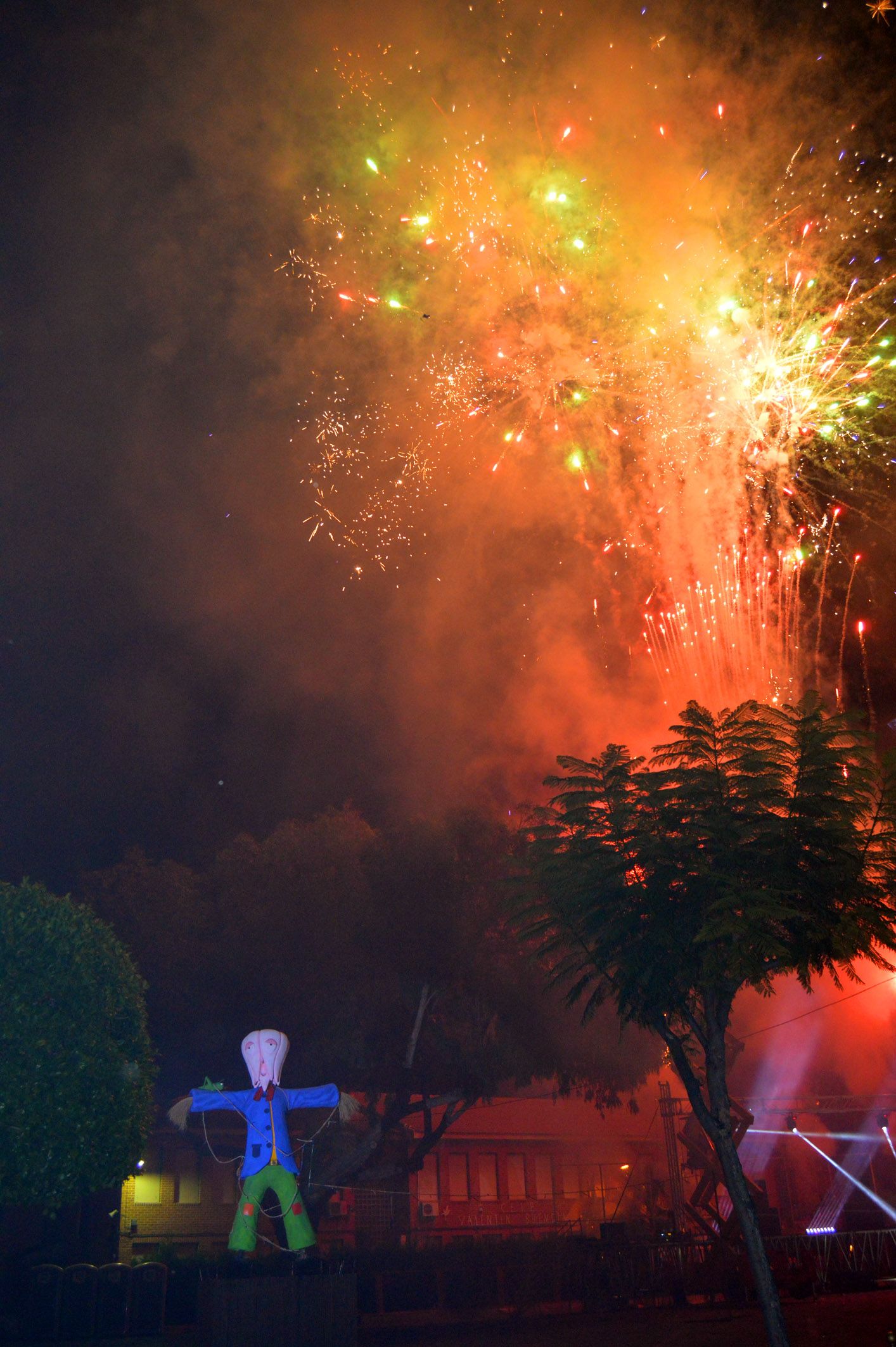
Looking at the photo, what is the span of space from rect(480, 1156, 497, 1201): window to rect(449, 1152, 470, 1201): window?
0.70 meters

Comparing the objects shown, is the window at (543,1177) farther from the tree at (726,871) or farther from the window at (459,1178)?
the tree at (726,871)

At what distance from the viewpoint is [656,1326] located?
59.5ft

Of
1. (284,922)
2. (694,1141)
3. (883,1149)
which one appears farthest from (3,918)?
(883,1149)

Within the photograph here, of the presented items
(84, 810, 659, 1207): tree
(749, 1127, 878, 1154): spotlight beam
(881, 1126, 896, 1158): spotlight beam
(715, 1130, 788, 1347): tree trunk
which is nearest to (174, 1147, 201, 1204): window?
(84, 810, 659, 1207): tree

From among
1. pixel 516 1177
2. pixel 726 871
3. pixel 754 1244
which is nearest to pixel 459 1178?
pixel 516 1177

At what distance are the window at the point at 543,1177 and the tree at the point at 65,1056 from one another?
97.5 ft

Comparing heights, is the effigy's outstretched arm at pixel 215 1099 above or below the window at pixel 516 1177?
above

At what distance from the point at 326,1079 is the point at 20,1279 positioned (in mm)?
9337

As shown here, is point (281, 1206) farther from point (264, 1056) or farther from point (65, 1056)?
point (65, 1056)

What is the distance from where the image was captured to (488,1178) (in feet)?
135

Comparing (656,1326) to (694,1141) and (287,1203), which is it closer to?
(287,1203)


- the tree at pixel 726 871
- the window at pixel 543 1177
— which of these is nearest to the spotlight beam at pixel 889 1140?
the window at pixel 543 1177

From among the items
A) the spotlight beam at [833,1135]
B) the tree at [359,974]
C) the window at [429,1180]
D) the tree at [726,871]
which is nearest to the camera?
the tree at [726,871]

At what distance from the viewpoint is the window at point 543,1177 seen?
4288cm
